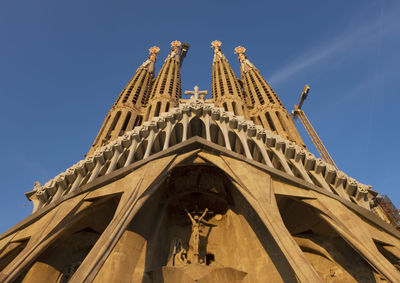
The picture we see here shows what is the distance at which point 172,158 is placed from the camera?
12516 millimetres

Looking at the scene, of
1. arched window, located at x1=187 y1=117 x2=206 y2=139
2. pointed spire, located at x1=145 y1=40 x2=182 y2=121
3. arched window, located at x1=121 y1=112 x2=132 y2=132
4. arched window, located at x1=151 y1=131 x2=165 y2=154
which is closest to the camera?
Answer: arched window, located at x1=151 y1=131 x2=165 y2=154

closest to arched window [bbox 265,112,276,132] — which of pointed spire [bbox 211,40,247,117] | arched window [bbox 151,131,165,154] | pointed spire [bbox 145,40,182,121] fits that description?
pointed spire [bbox 211,40,247,117]

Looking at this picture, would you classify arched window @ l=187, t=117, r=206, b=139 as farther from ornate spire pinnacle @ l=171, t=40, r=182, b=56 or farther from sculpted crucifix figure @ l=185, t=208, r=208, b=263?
ornate spire pinnacle @ l=171, t=40, r=182, b=56

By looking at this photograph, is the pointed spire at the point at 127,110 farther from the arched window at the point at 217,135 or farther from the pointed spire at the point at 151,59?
the arched window at the point at 217,135

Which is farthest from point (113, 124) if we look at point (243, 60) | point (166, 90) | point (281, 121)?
point (243, 60)

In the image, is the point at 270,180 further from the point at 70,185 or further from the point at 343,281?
the point at 70,185

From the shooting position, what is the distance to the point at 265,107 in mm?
27797

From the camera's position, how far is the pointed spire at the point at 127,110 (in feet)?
75.7

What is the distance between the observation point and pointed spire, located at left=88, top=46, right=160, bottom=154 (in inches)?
909

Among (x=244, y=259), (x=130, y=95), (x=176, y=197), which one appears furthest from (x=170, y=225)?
(x=130, y=95)

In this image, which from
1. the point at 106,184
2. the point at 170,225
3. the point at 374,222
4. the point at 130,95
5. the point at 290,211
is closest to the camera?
the point at 374,222

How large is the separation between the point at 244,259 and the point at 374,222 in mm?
5360

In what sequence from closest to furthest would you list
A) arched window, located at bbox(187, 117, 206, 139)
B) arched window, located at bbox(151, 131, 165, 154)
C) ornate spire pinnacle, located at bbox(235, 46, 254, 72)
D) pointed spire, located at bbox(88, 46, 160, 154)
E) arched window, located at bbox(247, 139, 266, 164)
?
arched window, located at bbox(247, 139, 266, 164), arched window, located at bbox(151, 131, 165, 154), arched window, located at bbox(187, 117, 206, 139), pointed spire, located at bbox(88, 46, 160, 154), ornate spire pinnacle, located at bbox(235, 46, 254, 72)

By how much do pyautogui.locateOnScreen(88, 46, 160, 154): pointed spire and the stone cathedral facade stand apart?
8703mm
